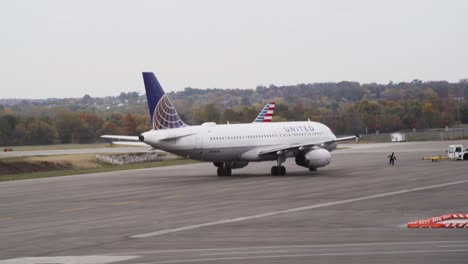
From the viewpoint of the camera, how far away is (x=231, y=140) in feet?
181

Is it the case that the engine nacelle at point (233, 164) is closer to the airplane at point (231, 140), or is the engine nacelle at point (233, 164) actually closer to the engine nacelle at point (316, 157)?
the airplane at point (231, 140)

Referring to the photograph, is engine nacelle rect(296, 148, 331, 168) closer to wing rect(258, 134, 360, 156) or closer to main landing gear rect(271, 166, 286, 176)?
wing rect(258, 134, 360, 156)

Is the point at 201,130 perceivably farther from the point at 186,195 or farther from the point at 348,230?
the point at 348,230

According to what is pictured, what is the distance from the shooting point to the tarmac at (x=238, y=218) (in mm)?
22625

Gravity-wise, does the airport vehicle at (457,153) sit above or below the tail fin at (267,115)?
below

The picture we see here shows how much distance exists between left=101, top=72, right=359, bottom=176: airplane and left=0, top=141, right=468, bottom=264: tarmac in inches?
50.5

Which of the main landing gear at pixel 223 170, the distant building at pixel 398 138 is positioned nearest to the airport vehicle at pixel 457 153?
the main landing gear at pixel 223 170

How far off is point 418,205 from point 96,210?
13408 millimetres

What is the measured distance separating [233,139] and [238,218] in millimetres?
24243

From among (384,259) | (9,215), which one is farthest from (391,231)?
(9,215)

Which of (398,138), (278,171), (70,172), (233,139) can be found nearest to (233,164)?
(233,139)

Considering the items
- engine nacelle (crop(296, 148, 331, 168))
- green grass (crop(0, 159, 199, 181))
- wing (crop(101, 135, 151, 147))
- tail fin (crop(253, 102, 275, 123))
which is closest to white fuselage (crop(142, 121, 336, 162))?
engine nacelle (crop(296, 148, 331, 168))

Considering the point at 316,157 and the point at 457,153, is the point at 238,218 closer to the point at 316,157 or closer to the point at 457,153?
the point at 316,157

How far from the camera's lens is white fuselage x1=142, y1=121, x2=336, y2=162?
52031 mm
